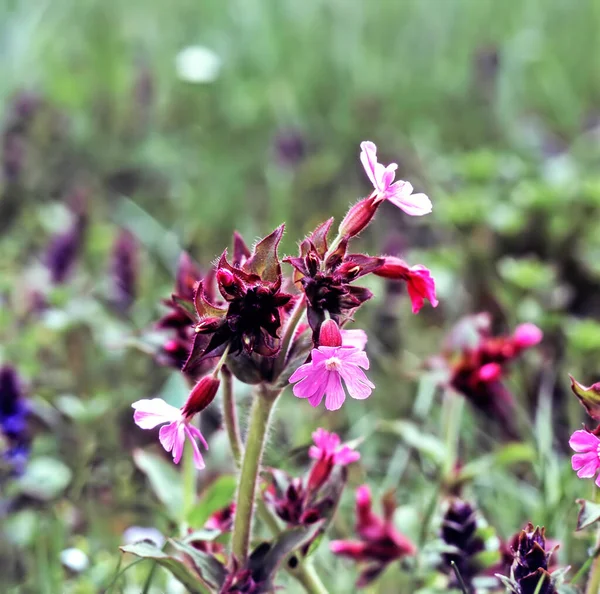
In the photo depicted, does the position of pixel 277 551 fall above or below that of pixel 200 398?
below

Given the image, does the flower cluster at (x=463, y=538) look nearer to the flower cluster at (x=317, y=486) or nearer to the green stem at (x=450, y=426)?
the flower cluster at (x=317, y=486)

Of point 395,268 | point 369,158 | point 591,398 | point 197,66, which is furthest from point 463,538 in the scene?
point 197,66

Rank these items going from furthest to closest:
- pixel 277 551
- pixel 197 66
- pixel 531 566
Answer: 1. pixel 197 66
2. pixel 277 551
3. pixel 531 566

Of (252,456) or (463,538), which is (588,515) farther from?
(252,456)

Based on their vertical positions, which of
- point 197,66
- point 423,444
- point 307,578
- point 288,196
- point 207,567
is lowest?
point 288,196

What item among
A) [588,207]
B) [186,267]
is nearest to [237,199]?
[588,207]

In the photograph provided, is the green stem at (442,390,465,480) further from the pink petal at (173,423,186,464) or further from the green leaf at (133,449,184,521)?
the pink petal at (173,423,186,464)

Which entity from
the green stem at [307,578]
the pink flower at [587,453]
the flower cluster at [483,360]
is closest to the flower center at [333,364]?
the pink flower at [587,453]

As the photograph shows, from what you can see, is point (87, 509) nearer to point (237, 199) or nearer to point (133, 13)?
point (237, 199)

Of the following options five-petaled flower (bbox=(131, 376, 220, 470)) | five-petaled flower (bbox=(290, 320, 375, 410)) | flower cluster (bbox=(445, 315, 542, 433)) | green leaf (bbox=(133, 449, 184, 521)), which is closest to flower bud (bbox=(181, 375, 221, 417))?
five-petaled flower (bbox=(131, 376, 220, 470))

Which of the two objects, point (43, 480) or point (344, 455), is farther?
point (43, 480)
